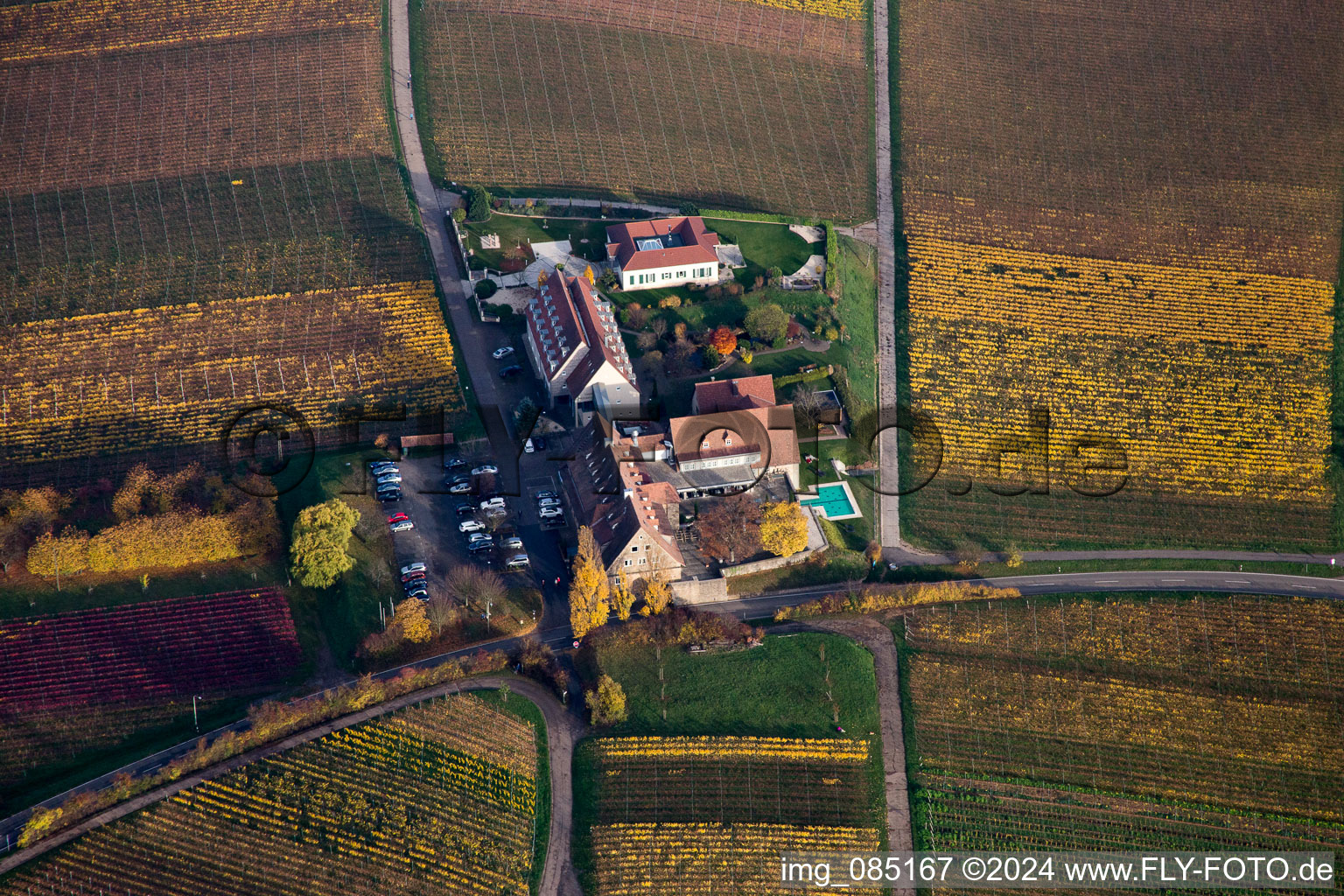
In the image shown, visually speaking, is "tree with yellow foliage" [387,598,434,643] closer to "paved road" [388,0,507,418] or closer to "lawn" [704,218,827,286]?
"paved road" [388,0,507,418]

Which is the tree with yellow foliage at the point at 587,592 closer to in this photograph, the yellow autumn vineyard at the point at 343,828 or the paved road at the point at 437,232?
the yellow autumn vineyard at the point at 343,828

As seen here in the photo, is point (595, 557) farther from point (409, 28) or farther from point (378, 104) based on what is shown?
point (409, 28)

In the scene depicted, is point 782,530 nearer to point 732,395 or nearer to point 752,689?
point 752,689

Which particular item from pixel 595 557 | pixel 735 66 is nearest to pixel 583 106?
pixel 735 66

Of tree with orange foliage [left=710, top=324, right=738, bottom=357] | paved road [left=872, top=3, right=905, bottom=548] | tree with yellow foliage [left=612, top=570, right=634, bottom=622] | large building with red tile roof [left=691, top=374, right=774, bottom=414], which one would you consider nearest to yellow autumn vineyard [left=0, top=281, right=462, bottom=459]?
large building with red tile roof [left=691, top=374, right=774, bottom=414]

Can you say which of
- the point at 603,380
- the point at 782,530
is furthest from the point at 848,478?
the point at 603,380
